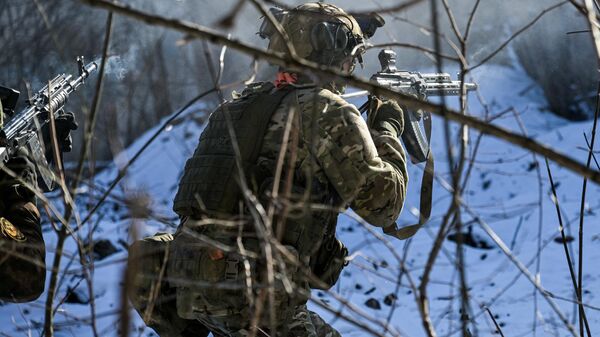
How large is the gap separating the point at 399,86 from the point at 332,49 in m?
0.65

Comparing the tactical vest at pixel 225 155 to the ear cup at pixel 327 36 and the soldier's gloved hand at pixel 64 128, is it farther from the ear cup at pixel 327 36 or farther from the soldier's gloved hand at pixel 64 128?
the soldier's gloved hand at pixel 64 128

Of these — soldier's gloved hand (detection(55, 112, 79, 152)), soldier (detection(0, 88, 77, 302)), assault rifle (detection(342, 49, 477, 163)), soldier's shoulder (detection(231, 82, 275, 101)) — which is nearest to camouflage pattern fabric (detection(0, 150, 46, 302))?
soldier (detection(0, 88, 77, 302))

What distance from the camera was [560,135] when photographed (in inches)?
352

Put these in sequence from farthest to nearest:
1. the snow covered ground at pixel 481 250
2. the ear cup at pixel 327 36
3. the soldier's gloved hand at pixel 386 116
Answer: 1. the snow covered ground at pixel 481 250
2. the soldier's gloved hand at pixel 386 116
3. the ear cup at pixel 327 36

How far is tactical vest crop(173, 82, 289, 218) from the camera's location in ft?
11.9

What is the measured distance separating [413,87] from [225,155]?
1185 millimetres

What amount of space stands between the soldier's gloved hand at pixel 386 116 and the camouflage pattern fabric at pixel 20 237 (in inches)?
52.0

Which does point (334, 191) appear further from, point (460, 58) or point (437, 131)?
point (437, 131)

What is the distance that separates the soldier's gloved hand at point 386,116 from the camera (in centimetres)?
403

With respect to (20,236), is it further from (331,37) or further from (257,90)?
(331,37)

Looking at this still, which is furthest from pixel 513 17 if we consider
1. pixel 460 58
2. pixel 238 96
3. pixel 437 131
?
pixel 460 58

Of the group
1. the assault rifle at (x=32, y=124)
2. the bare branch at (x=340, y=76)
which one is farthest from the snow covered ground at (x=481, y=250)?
the bare branch at (x=340, y=76)

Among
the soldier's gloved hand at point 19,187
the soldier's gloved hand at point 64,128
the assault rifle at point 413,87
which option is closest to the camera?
the assault rifle at point 413,87

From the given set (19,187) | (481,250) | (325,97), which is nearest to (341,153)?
(325,97)
